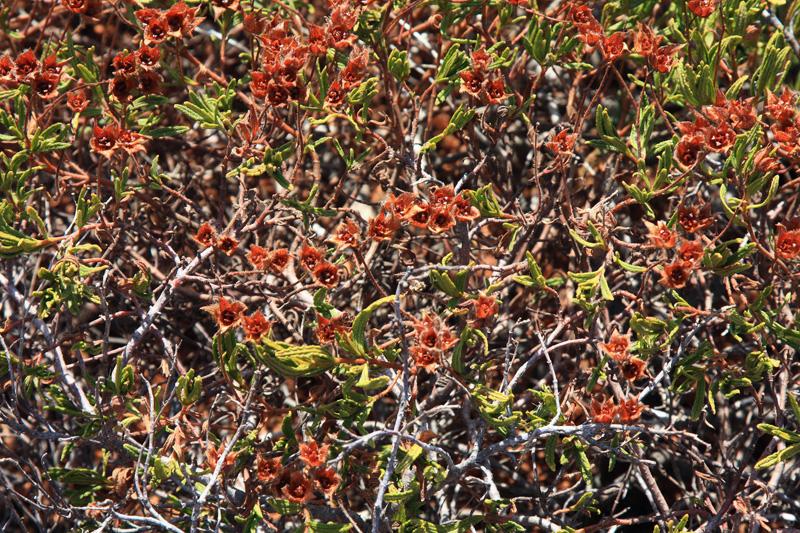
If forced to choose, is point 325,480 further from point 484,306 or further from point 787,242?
point 787,242

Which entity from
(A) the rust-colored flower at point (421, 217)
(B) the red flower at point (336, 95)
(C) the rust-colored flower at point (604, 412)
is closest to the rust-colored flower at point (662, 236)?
(C) the rust-colored flower at point (604, 412)

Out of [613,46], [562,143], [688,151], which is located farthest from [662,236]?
[613,46]

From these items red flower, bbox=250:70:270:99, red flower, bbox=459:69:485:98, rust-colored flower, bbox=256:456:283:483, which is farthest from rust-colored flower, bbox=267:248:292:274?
red flower, bbox=459:69:485:98

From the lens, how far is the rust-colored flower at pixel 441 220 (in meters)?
2.06

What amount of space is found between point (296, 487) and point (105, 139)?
3.06ft

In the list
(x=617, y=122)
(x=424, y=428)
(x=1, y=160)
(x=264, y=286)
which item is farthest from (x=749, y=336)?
(x=1, y=160)

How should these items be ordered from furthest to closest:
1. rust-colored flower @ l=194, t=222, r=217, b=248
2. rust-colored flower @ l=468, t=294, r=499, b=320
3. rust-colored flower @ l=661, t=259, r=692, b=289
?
1. rust-colored flower @ l=194, t=222, r=217, b=248
2. rust-colored flower @ l=468, t=294, r=499, b=320
3. rust-colored flower @ l=661, t=259, r=692, b=289

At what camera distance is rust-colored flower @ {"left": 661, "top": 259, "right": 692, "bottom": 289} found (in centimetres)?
198

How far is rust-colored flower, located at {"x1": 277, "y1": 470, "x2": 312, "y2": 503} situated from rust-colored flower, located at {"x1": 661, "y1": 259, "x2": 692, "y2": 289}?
0.93m

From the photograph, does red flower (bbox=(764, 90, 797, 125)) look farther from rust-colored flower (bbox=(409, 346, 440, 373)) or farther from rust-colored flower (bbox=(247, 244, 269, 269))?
rust-colored flower (bbox=(247, 244, 269, 269))

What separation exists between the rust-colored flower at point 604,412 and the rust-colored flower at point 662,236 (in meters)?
0.37

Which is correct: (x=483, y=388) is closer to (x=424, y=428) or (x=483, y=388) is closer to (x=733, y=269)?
(x=424, y=428)

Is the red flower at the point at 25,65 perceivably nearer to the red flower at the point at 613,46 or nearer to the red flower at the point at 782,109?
the red flower at the point at 613,46

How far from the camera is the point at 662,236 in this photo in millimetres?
2055
